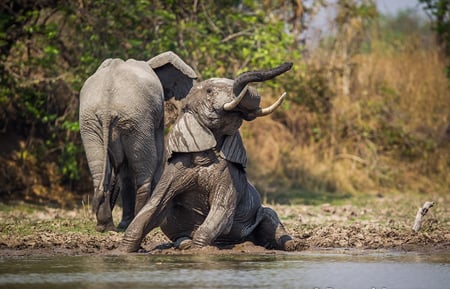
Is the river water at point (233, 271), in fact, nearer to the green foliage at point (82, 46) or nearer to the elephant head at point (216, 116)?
the elephant head at point (216, 116)

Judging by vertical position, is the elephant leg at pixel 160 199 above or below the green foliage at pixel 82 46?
below

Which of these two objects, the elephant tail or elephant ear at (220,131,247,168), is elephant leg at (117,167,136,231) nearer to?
the elephant tail

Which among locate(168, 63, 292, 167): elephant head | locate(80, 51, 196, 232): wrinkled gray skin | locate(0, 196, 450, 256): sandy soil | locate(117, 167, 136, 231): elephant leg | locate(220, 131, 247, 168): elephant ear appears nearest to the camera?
locate(168, 63, 292, 167): elephant head

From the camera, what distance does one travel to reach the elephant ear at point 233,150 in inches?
400

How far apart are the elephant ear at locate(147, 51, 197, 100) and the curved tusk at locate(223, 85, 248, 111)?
300cm

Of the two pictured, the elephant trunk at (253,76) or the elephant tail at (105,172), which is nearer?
the elephant trunk at (253,76)

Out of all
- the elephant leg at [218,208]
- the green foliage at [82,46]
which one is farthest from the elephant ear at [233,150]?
the green foliage at [82,46]

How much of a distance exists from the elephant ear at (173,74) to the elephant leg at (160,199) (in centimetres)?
297

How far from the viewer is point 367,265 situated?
30.7 ft

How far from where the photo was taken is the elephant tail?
11797 mm

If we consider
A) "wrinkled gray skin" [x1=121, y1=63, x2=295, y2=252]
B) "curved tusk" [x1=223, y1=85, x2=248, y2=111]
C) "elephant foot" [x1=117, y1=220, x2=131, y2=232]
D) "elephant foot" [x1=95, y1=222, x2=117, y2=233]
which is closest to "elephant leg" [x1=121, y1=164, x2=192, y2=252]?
"wrinkled gray skin" [x1=121, y1=63, x2=295, y2=252]

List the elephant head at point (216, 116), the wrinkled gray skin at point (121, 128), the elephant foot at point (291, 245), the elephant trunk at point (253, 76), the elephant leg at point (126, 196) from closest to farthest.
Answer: the elephant trunk at point (253, 76) < the elephant head at point (216, 116) < the elephant foot at point (291, 245) < the wrinkled gray skin at point (121, 128) < the elephant leg at point (126, 196)

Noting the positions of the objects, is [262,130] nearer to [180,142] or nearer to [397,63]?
[397,63]

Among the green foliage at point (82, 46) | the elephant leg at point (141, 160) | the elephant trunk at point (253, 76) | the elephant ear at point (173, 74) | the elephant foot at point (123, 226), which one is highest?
the green foliage at point (82, 46)
